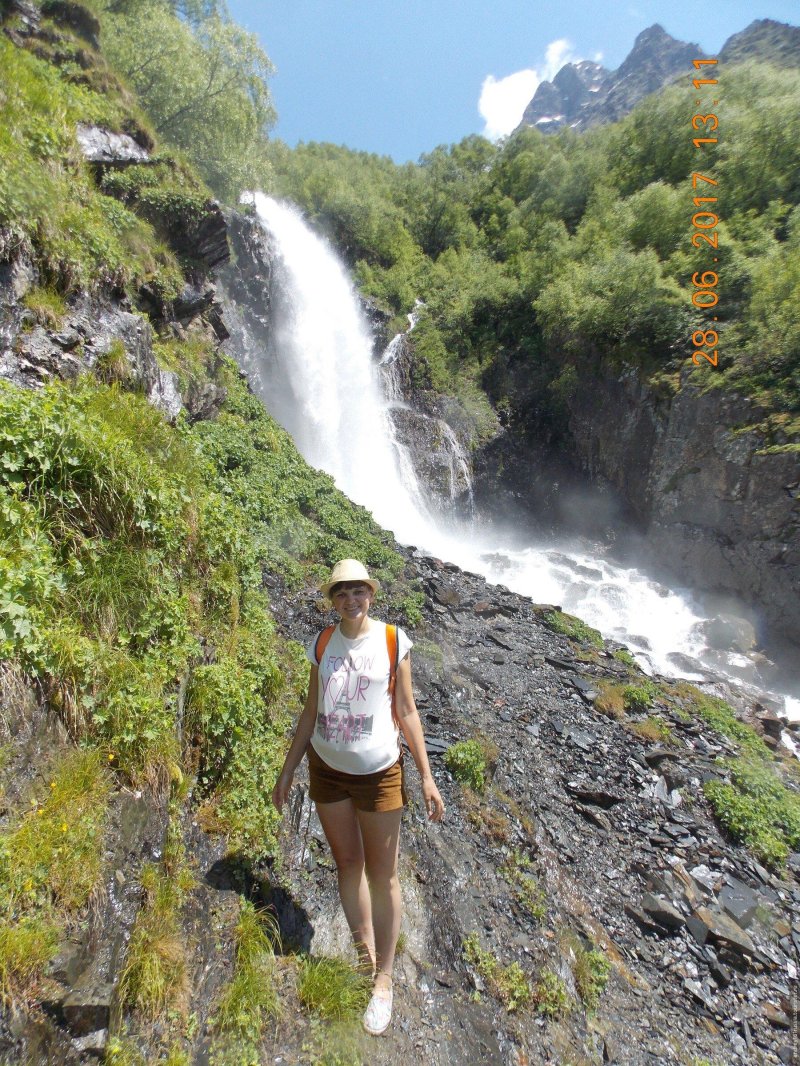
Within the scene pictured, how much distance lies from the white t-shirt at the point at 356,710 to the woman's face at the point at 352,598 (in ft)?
0.46

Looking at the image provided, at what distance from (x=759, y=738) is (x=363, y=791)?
959cm

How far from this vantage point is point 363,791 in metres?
2.71

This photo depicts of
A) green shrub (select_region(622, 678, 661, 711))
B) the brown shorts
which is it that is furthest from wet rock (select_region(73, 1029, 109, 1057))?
Result: green shrub (select_region(622, 678, 661, 711))

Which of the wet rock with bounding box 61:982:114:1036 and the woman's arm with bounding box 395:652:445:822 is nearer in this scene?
the wet rock with bounding box 61:982:114:1036

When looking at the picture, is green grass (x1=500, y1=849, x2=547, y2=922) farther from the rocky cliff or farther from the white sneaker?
the rocky cliff

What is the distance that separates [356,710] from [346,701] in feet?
0.23

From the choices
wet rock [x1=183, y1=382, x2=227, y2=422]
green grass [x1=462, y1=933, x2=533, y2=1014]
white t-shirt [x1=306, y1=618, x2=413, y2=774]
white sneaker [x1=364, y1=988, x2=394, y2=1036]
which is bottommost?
green grass [x1=462, y1=933, x2=533, y2=1014]

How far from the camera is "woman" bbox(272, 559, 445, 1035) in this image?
267cm

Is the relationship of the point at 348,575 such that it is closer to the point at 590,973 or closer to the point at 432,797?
the point at 432,797

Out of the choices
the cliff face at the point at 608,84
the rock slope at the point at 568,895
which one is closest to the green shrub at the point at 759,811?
the rock slope at the point at 568,895

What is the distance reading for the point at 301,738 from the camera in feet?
9.45

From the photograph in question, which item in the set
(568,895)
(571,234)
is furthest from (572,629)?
(571,234)

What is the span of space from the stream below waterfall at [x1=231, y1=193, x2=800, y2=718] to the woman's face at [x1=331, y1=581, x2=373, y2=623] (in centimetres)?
1102

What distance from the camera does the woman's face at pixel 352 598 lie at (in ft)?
9.05
